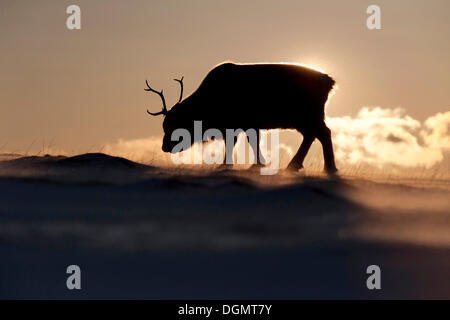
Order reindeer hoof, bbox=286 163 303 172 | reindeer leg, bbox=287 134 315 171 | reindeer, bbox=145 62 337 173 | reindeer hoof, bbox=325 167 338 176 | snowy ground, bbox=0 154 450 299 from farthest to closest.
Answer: reindeer leg, bbox=287 134 315 171 < reindeer, bbox=145 62 337 173 < reindeer hoof, bbox=286 163 303 172 < reindeer hoof, bbox=325 167 338 176 < snowy ground, bbox=0 154 450 299

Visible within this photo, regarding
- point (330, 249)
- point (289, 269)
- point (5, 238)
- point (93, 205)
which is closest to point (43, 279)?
point (5, 238)

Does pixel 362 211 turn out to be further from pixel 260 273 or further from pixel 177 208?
pixel 260 273

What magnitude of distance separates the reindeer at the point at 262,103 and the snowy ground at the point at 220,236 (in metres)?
3.87

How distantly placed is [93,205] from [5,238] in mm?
2318

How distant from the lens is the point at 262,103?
56.5 ft

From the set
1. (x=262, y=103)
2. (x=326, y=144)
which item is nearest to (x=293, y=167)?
(x=326, y=144)

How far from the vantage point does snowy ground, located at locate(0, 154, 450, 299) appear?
22.7ft

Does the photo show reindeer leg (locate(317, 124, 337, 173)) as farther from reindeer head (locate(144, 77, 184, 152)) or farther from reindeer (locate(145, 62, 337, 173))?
reindeer head (locate(144, 77, 184, 152))

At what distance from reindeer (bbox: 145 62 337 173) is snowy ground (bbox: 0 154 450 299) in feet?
12.7

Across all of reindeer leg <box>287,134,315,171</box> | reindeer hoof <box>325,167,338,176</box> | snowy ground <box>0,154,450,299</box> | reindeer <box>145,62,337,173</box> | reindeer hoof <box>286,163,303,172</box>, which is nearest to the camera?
snowy ground <box>0,154,450,299</box>

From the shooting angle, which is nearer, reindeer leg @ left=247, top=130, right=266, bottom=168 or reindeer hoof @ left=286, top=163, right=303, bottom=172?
reindeer hoof @ left=286, top=163, right=303, bottom=172

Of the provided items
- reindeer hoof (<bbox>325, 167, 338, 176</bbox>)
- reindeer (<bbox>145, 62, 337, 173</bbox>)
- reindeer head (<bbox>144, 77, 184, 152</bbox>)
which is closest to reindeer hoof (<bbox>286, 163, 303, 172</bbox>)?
reindeer (<bbox>145, 62, 337, 173</bbox>)

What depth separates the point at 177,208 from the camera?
10.3m

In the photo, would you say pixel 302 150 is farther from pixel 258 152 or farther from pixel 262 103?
pixel 262 103
